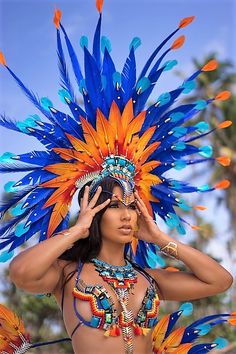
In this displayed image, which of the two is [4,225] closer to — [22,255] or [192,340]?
[22,255]

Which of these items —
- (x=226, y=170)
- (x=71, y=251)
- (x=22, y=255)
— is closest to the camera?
(x=22, y=255)

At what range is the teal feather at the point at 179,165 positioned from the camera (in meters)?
4.04

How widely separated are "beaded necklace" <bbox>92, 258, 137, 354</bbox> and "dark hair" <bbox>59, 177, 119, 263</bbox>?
7 centimetres

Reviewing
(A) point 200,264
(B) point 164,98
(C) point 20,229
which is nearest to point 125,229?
(A) point 200,264

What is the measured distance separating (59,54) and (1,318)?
1666 millimetres

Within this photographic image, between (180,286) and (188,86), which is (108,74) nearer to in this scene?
(188,86)

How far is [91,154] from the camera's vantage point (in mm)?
3744

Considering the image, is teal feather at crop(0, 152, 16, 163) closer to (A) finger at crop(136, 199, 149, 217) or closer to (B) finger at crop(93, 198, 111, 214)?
(B) finger at crop(93, 198, 111, 214)

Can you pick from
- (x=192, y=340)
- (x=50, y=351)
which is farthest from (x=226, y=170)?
(x=192, y=340)

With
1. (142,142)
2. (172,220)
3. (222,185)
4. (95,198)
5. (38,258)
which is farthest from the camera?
(222,185)

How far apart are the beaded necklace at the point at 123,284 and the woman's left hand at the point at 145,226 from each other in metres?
0.22

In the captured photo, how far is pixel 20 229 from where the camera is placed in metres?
3.70

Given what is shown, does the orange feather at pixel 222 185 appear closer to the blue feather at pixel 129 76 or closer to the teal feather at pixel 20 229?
the blue feather at pixel 129 76

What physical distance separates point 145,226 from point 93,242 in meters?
0.36
